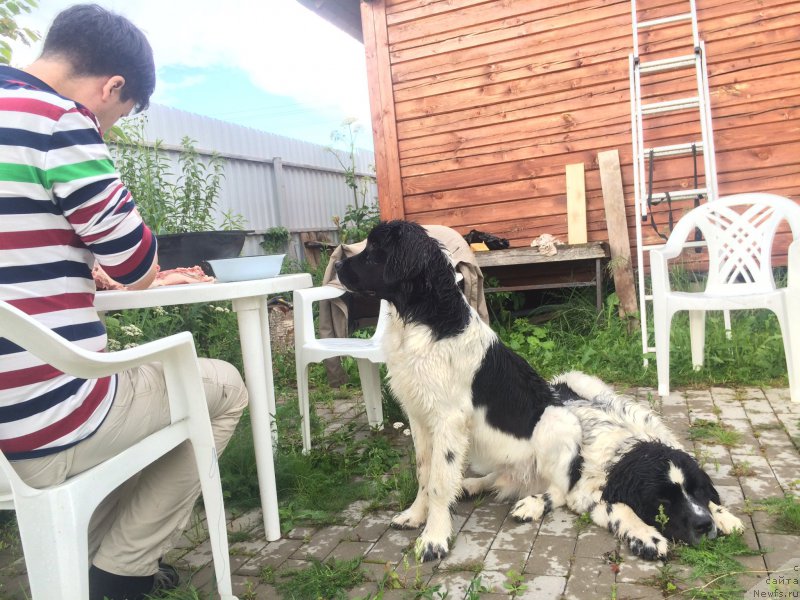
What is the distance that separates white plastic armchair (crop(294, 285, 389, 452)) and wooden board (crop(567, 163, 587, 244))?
10.6ft

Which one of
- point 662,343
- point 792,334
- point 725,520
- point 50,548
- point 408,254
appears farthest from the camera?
point 662,343

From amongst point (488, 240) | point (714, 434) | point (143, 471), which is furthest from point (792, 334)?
point (143, 471)

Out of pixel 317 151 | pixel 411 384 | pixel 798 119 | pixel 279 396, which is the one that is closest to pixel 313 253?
pixel 317 151

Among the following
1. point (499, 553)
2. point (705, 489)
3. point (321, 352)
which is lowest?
point (499, 553)

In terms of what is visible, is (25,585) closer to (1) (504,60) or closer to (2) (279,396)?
(2) (279,396)

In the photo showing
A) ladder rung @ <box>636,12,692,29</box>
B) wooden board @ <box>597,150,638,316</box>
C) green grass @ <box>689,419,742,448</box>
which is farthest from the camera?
wooden board @ <box>597,150,638,316</box>

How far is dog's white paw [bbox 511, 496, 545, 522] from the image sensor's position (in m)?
2.38

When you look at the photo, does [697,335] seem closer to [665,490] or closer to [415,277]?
[665,490]

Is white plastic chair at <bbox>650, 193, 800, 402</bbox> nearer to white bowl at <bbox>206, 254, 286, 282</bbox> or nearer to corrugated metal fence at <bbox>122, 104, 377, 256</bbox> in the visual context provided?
white bowl at <bbox>206, 254, 286, 282</bbox>

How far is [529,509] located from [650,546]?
1.64ft

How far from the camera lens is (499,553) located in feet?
7.08

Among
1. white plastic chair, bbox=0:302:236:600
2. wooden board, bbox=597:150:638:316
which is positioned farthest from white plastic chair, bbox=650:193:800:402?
white plastic chair, bbox=0:302:236:600

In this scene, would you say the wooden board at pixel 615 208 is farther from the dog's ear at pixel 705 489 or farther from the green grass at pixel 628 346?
the dog's ear at pixel 705 489

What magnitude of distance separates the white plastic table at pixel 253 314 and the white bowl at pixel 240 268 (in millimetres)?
Answer: 69
